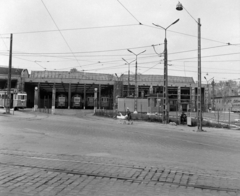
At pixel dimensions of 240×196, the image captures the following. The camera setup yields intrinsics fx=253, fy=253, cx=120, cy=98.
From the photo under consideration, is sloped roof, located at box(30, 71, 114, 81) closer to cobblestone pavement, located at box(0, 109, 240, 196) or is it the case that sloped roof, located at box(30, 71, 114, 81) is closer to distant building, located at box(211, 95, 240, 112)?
distant building, located at box(211, 95, 240, 112)

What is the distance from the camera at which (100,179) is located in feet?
18.5

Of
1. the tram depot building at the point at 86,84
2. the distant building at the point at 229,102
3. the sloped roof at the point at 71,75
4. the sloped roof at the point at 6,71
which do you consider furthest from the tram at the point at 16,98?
the distant building at the point at 229,102

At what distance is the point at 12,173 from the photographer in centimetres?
594

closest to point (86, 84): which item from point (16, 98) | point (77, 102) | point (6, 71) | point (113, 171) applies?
point (77, 102)

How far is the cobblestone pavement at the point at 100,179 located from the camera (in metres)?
A: 4.89

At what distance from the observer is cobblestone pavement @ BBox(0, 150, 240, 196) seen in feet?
16.0

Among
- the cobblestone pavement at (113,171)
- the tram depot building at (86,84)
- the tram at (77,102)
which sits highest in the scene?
the tram depot building at (86,84)

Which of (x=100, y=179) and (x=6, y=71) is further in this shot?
(x=6, y=71)

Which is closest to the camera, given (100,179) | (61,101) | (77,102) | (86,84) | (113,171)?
(100,179)

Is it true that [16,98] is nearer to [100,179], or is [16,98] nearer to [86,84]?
[86,84]

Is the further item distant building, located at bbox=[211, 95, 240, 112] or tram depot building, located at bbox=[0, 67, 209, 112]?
distant building, located at bbox=[211, 95, 240, 112]

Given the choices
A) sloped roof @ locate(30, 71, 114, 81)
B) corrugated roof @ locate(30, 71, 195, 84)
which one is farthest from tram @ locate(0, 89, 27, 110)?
sloped roof @ locate(30, 71, 114, 81)

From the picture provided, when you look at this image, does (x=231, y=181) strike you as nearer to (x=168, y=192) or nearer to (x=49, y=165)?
(x=168, y=192)

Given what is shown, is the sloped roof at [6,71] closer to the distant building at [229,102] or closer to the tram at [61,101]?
the tram at [61,101]
